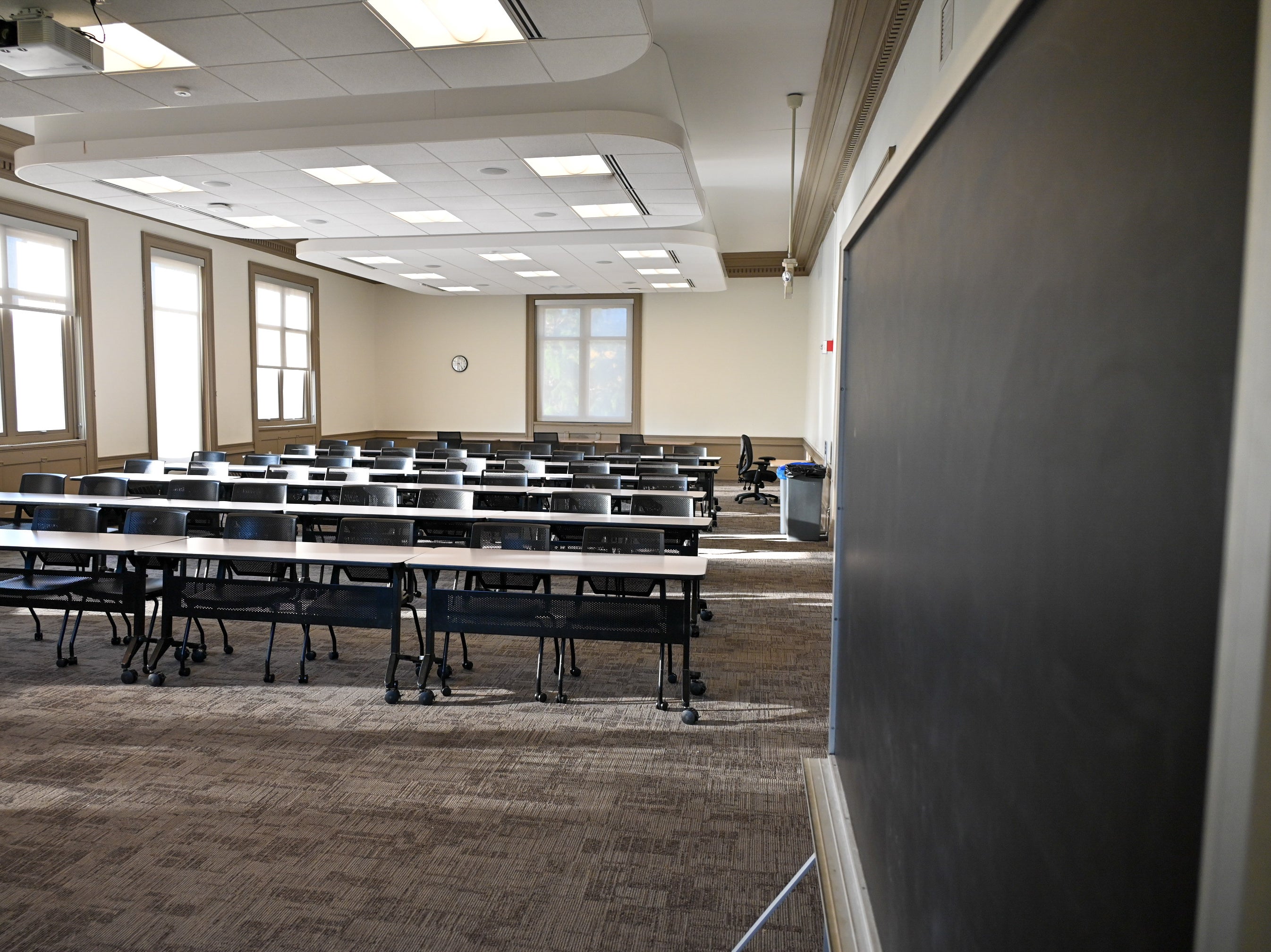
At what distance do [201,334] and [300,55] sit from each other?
8.64 metres

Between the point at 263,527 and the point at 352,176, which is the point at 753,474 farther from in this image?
the point at 263,527

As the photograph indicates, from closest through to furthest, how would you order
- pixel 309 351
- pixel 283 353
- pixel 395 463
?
pixel 395 463, pixel 283 353, pixel 309 351

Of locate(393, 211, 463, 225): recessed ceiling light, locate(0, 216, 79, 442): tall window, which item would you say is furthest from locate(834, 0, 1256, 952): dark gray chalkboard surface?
locate(0, 216, 79, 442): tall window

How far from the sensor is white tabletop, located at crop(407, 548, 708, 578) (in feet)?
15.2

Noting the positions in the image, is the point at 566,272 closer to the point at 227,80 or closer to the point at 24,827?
the point at 227,80

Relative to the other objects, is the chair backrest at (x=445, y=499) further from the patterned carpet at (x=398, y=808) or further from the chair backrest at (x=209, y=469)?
the chair backrest at (x=209, y=469)

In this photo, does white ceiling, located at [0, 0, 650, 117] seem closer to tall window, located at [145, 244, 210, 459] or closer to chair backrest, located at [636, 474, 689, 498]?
chair backrest, located at [636, 474, 689, 498]

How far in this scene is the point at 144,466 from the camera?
30.7 feet

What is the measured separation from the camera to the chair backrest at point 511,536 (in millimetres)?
5527

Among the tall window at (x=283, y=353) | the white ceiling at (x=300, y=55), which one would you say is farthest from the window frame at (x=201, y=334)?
the white ceiling at (x=300, y=55)

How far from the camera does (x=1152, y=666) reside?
1.66 feet

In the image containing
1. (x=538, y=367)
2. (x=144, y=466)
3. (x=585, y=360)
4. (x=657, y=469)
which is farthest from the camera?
(x=538, y=367)

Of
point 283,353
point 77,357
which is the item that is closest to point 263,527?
point 77,357

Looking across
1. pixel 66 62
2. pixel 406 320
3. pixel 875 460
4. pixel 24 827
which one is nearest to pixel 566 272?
pixel 406 320
